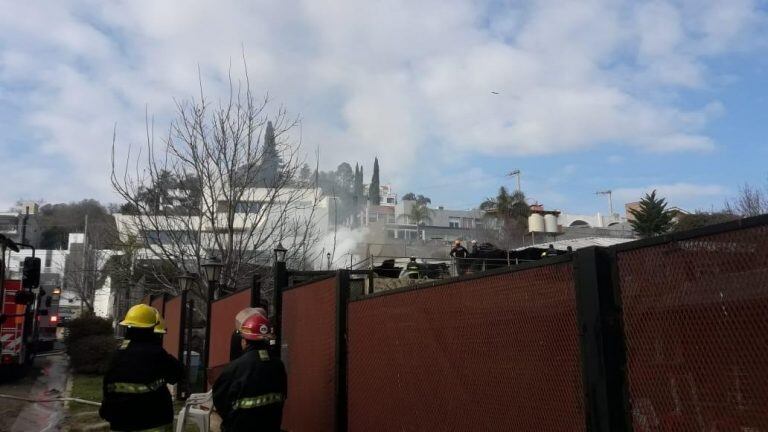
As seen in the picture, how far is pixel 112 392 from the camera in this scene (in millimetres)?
4520

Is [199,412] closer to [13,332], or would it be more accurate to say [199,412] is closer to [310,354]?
[310,354]

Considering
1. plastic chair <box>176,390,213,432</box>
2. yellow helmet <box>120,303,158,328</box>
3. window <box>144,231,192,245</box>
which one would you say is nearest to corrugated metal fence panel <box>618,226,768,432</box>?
yellow helmet <box>120,303,158,328</box>

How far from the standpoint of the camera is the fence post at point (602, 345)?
2.45 m

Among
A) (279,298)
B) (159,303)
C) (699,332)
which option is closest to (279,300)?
(279,298)

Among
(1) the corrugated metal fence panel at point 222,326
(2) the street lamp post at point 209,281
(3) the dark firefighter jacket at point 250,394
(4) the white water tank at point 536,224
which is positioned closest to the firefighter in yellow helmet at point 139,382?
(3) the dark firefighter jacket at point 250,394

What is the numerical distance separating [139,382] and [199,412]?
6.14 ft

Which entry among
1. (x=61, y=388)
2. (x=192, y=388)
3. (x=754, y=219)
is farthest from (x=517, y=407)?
(x=61, y=388)

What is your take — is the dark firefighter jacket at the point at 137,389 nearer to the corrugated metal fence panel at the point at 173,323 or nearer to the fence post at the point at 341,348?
the fence post at the point at 341,348

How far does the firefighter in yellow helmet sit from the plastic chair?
153 cm

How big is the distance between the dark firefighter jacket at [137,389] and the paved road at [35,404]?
620 centimetres

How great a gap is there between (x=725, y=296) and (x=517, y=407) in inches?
52.2

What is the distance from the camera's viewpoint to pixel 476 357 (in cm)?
346

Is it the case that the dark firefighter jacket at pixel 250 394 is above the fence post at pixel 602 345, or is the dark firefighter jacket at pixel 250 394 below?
below

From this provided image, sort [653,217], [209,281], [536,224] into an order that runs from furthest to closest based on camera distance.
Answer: [653,217] → [536,224] → [209,281]
